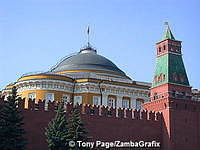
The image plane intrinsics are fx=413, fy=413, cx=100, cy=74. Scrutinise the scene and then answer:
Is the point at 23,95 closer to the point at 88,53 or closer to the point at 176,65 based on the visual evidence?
the point at 88,53

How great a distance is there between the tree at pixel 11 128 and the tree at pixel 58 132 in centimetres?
151

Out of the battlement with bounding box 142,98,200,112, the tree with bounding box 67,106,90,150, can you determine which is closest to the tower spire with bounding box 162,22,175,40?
the battlement with bounding box 142,98,200,112

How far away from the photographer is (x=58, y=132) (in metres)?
23.1

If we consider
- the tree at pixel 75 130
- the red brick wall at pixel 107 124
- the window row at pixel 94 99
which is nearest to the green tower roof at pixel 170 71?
the red brick wall at pixel 107 124

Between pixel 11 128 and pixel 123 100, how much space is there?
676 inches

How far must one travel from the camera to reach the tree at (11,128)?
2172cm

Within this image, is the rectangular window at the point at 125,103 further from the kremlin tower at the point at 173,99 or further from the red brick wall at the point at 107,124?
the red brick wall at the point at 107,124

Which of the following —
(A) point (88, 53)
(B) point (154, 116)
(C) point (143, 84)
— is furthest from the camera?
(A) point (88, 53)

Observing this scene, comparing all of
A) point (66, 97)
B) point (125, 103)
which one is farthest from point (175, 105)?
point (66, 97)

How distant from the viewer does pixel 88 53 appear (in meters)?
41.8

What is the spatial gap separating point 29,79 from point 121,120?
1097 cm

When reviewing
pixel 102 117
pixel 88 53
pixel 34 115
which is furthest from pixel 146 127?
pixel 88 53

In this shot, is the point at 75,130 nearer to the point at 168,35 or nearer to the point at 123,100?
the point at 168,35

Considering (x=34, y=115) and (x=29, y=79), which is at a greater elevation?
(x=29, y=79)
